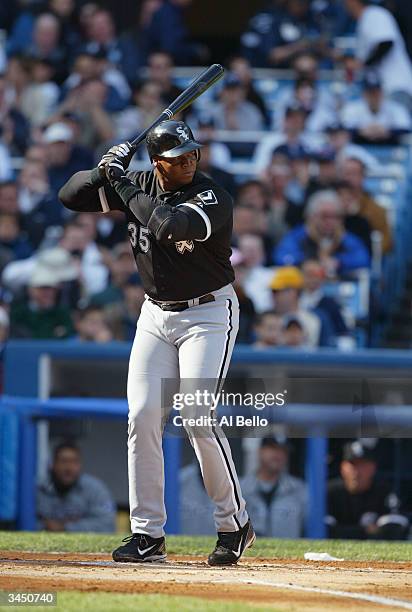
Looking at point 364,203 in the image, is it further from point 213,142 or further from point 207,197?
point 207,197

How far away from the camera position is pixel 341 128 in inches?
456

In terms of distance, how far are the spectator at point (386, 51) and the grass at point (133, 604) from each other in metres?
8.87

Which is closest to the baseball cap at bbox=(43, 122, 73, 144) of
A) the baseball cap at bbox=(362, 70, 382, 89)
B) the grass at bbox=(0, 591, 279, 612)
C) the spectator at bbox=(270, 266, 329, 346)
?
the baseball cap at bbox=(362, 70, 382, 89)

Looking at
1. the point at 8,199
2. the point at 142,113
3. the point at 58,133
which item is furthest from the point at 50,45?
the point at 8,199

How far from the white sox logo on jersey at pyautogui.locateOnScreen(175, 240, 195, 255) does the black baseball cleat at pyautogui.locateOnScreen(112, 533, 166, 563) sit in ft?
3.56

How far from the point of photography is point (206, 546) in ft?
20.2

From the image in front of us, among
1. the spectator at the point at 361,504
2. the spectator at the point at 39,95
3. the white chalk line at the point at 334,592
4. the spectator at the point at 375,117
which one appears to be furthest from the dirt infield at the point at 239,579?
the spectator at the point at 39,95

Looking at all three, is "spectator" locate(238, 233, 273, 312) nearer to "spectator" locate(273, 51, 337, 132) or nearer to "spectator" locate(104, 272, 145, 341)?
"spectator" locate(104, 272, 145, 341)

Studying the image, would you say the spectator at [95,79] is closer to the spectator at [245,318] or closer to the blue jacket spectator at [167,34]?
the blue jacket spectator at [167,34]

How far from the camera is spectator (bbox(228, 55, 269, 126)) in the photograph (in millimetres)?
12578

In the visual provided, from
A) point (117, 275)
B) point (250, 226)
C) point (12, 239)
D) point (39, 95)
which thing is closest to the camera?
point (117, 275)

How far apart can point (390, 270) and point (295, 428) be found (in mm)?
3324

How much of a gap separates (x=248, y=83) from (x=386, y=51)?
4.37 feet

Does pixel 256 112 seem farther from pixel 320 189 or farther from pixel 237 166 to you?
pixel 320 189
